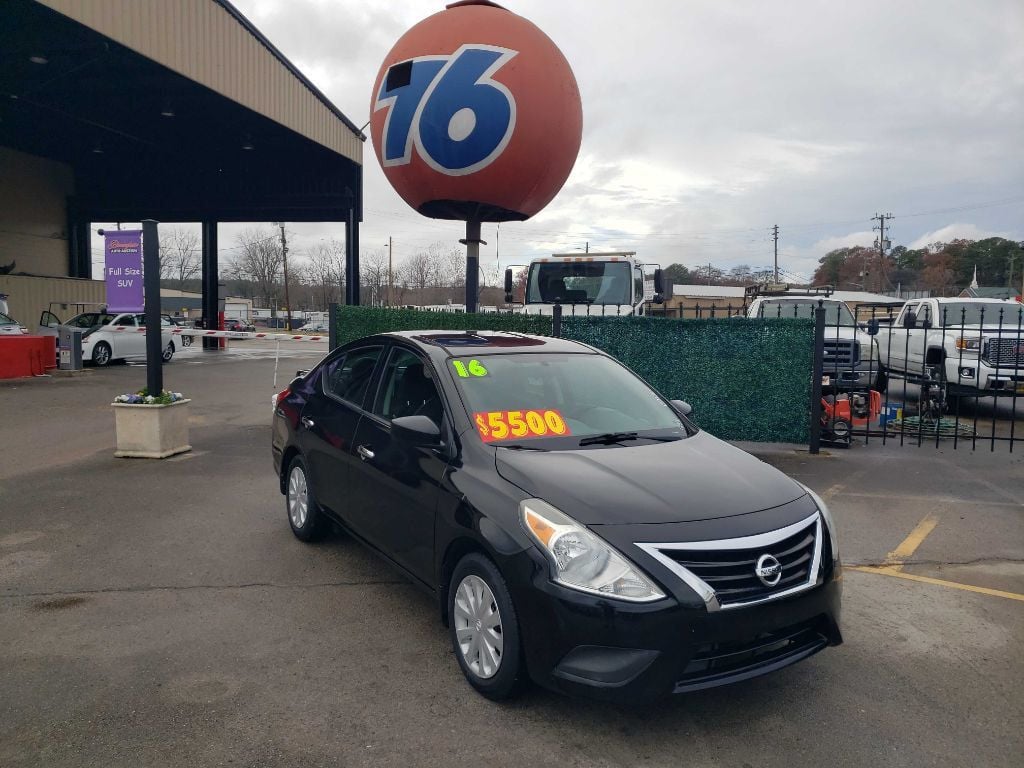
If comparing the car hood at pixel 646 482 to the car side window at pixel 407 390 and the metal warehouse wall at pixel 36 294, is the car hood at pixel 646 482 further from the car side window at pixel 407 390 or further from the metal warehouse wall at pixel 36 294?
the metal warehouse wall at pixel 36 294

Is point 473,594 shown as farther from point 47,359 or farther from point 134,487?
point 47,359

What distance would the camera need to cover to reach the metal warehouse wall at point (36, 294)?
2486cm

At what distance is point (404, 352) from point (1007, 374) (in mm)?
10983

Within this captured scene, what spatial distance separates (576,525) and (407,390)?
1.75 m

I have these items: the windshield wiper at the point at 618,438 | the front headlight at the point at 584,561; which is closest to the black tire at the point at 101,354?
the windshield wiper at the point at 618,438

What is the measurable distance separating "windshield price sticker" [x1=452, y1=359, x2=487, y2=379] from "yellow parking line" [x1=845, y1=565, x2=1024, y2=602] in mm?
3044

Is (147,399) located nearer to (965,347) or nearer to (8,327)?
(965,347)

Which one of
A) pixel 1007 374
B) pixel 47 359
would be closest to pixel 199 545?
pixel 1007 374

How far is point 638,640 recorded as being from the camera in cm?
293

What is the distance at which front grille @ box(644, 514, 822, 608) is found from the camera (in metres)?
3.01

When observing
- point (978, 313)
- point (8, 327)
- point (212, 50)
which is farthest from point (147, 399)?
point (978, 313)

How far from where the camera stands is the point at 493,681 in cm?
335

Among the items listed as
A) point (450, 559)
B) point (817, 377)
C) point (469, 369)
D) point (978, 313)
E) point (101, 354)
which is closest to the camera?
point (450, 559)

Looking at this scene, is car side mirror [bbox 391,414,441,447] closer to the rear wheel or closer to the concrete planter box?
the concrete planter box
